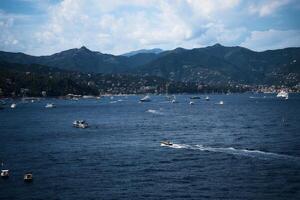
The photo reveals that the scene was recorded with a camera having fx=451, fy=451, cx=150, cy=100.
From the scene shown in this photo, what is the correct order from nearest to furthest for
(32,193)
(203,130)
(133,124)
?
(32,193)
(203,130)
(133,124)

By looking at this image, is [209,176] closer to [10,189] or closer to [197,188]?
[197,188]

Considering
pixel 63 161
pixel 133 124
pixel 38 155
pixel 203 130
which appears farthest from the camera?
pixel 133 124

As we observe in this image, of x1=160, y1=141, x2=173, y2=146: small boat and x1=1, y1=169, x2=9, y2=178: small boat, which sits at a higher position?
x1=160, y1=141, x2=173, y2=146: small boat

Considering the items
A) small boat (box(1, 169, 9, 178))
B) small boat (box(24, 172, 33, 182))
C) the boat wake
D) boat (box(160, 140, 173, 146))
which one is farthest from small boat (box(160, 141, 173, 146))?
small boat (box(1, 169, 9, 178))

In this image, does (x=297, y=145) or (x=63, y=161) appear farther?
(x=297, y=145)

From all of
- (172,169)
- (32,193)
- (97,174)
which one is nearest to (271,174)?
(172,169)

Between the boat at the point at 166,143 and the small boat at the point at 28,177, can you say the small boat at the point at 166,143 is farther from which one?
the small boat at the point at 28,177

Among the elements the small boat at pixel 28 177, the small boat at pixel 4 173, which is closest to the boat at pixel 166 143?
the small boat at pixel 28 177

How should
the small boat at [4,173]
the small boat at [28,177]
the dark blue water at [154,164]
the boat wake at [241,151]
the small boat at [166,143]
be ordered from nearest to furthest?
1. the dark blue water at [154,164]
2. the small boat at [28,177]
3. the small boat at [4,173]
4. the boat wake at [241,151]
5. the small boat at [166,143]

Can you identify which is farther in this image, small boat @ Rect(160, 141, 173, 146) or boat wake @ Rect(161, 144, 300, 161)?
small boat @ Rect(160, 141, 173, 146)

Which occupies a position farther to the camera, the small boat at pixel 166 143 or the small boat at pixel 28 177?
the small boat at pixel 166 143

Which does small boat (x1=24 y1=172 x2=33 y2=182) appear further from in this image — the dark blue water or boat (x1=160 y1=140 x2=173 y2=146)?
boat (x1=160 y1=140 x2=173 y2=146)
